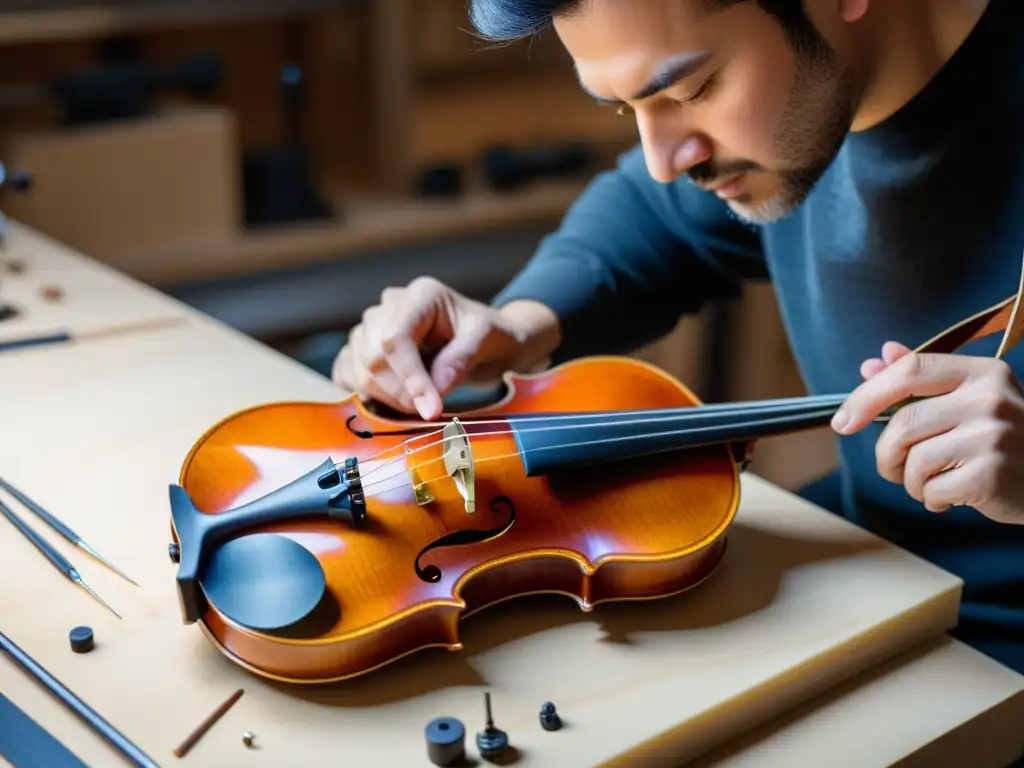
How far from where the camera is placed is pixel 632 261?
1.35m

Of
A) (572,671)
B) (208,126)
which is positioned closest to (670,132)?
(572,671)

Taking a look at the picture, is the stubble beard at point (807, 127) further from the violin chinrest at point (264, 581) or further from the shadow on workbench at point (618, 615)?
the violin chinrest at point (264, 581)

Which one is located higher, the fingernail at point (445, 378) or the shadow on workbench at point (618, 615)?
the fingernail at point (445, 378)

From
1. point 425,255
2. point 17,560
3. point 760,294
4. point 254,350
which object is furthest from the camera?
point 760,294

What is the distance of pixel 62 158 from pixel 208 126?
0.24m

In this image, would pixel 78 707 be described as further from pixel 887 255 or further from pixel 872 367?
pixel 887 255

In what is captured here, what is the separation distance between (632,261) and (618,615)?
0.60 meters

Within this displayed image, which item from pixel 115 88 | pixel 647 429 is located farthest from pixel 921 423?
pixel 115 88

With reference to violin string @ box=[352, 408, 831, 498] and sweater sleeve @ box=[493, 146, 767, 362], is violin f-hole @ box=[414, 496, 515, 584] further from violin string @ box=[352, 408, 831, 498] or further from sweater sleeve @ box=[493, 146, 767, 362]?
sweater sleeve @ box=[493, 146, 767, 362]

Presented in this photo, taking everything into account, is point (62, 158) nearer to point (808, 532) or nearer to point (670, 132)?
point (670, 132)

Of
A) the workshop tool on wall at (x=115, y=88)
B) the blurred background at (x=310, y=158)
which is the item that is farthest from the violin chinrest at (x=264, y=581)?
the workshop tool on wall at (x=115, y=88)

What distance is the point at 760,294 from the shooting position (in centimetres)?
267

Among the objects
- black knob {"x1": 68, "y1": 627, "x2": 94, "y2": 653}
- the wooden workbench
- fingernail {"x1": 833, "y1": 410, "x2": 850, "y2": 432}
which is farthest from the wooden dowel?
fingernail {"x1": 833, "y1": 410, "x2": 850, "y2": 432}

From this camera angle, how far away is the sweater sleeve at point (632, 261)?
50.5 inches
